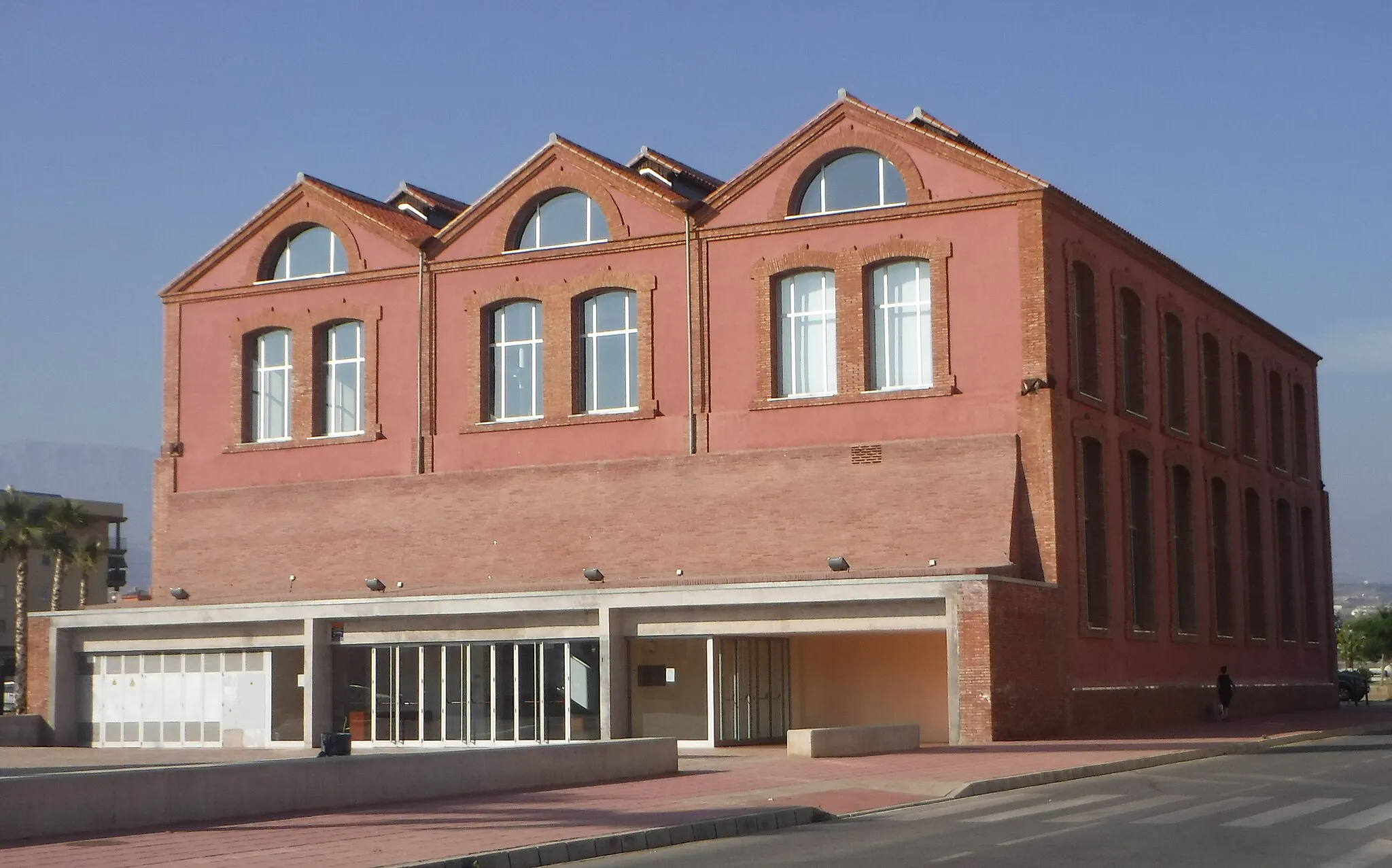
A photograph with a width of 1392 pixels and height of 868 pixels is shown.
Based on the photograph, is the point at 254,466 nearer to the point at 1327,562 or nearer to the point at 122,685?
the point at 122,685

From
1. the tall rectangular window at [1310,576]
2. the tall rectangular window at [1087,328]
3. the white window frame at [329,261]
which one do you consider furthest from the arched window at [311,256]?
the tall rectangular window at [1310,576]

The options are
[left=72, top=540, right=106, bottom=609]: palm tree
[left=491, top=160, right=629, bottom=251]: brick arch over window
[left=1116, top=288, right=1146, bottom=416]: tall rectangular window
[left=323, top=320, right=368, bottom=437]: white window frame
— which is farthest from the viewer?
[left=72, top=540, right=106, bottom=609]: palm tree

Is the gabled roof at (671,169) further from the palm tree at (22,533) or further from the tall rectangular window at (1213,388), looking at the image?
the palm tree at (22,533)

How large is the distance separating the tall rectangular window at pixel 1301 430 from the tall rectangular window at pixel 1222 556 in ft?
29.7

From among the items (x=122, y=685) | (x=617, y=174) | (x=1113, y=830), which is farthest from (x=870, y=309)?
(x=1113, y=830)

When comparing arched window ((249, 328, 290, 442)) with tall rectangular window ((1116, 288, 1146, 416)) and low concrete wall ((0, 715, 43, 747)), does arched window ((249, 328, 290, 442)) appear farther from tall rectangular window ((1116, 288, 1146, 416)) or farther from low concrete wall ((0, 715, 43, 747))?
tall rectangular window ((1116, 288, 1146, 416))

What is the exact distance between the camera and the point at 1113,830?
53.7 feet

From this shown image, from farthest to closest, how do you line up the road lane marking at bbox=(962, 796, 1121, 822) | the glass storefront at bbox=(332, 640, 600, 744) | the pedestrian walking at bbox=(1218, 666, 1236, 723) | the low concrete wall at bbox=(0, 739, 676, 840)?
the pedestrian walking at bbox=(1218, 666, 1236, 723), the glass storefront at bbox=(332, 640, 600, 744), the road lane marking at bbox=(962, 796, 1121, 822), the low concrete wall at bbox=(0, 739, 676, 840)

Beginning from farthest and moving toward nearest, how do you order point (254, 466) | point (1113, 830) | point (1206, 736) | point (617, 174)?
point (254, 466), point (617, 174), point (1206, 736), point (1113, 830)

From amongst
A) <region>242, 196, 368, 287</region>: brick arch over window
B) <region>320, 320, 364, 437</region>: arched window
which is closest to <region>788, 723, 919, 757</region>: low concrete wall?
<region>320, 320, 364, 437</region>: arched window

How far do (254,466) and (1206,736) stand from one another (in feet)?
76.6

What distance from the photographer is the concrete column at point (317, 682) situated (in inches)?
1470

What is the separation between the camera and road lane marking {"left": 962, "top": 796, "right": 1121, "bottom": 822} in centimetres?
1833

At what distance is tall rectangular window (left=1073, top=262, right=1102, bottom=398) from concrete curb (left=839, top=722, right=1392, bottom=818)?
8.61 m
